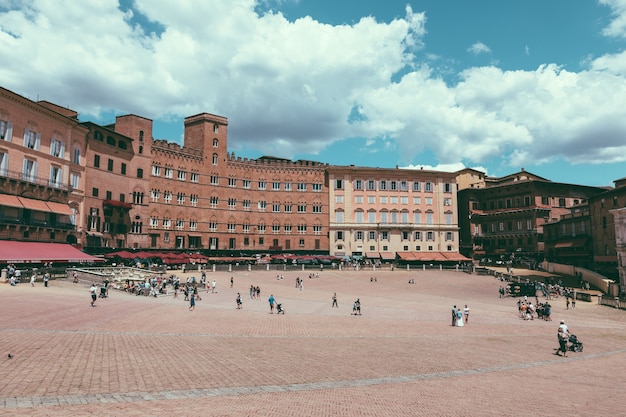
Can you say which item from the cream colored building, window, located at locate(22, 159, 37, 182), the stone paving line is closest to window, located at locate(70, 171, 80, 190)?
window, located at locate(22, 159, 37, 182)

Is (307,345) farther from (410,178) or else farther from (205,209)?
(410,178)

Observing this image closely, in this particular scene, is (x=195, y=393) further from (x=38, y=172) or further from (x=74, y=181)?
(x=74, y=181)

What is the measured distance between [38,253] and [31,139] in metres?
15.0

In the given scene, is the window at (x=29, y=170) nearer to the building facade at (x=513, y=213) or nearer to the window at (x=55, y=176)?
the window at (x=55, y=176)

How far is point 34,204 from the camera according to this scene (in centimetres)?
5328

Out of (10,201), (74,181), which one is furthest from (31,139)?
(10,201)

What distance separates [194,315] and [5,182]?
116ft

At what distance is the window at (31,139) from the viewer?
5444 cm

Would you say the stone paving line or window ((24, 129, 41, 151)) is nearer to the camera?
the stone paving line

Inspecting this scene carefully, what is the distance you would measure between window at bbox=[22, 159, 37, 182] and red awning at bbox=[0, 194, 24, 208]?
304 centimetres

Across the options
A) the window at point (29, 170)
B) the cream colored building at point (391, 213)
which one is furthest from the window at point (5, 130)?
the cream colored building at point (391, 213)

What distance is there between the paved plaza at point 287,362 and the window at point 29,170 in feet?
72.7

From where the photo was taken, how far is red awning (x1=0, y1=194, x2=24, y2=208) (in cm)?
4923

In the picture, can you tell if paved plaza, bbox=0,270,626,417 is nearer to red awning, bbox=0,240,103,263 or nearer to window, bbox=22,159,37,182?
red awning, bbox=0,240,103,263
